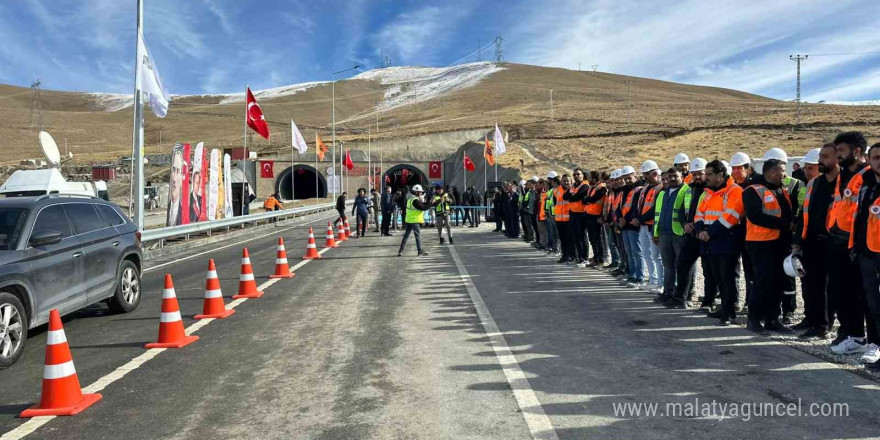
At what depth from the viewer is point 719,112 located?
96688 mm

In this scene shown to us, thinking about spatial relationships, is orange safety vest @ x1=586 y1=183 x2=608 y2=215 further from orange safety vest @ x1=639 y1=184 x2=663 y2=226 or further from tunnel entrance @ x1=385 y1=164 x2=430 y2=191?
tunnel entrance @ x1=385 y1=164 x2=430 y2=191

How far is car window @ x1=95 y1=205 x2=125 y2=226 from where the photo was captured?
340 inches

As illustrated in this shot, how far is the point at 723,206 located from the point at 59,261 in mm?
7502

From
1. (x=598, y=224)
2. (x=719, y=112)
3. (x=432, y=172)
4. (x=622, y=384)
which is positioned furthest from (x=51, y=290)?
(x=719, y=112)

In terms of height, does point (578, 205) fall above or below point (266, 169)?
below

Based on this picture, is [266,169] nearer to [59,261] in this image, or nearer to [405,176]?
[405,176]

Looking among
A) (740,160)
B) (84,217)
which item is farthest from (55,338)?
(740,160)

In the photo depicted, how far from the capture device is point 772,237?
22.4 feet

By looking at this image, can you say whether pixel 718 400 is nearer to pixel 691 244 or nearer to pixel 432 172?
pixel 691 244

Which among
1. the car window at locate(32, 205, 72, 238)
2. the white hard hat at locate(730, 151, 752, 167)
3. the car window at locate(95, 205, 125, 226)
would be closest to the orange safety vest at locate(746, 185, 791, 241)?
the white hard hat at locate(730, 151, 752, 167)

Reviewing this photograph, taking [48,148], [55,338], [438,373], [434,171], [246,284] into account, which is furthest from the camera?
[434,171]

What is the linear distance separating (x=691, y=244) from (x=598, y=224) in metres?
4.47

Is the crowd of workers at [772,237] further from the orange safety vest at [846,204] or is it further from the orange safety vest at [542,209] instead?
the orange safety vest at [542,209]

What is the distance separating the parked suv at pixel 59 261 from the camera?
616 cm
